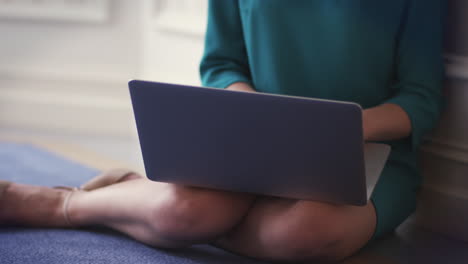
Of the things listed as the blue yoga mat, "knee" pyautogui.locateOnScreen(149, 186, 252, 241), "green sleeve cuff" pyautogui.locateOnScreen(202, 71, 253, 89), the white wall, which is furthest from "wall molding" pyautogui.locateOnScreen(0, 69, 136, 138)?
"knee" pyautogui.locateOnScreen(149, 186, 252, 241)

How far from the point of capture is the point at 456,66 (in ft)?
4.36

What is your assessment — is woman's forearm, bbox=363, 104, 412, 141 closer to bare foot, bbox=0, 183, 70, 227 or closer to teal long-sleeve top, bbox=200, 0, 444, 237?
teal long-sleeve top, bbox=200, 0, 444, 237

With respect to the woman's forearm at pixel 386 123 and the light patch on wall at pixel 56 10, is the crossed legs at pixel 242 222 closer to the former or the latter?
the woman's forearm at pixel 386 123

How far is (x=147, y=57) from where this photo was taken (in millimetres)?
2146

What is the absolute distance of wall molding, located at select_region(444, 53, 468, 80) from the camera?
4.32ft

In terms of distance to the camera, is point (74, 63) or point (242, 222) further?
point (74, 63)

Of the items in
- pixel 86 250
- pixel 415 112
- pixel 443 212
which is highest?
pixel 415 112

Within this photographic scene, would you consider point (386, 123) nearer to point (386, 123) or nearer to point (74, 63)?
point (386, 123)

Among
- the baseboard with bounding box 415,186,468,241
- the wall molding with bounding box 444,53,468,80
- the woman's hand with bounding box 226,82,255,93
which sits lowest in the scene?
the baseboard with bounding box 415,186,468,241

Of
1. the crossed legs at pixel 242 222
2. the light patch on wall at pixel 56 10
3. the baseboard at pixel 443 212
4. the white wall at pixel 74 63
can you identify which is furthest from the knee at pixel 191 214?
the light patch on wall at pixel 56 10

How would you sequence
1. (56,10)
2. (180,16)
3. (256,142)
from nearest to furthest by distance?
(256,142), (180,16), (56,10)

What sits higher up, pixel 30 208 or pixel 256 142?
pixel 256 142

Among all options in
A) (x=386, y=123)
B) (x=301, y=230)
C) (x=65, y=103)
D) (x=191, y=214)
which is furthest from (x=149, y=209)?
(x=65, y=103)

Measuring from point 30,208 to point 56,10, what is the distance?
102 centimetres
